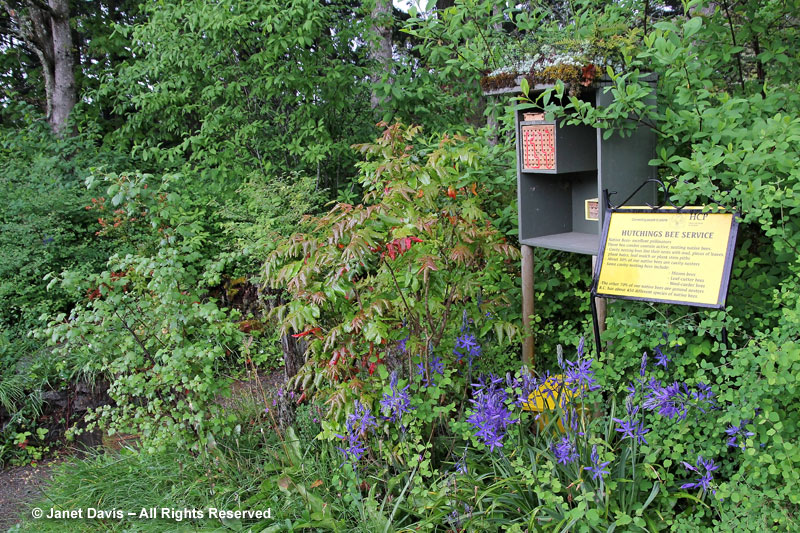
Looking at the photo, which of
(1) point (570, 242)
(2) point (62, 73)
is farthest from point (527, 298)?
Result: (2) point (62, 73)

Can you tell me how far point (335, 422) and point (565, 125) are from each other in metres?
2.06

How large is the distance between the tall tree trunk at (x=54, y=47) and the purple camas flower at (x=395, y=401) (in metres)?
6.71

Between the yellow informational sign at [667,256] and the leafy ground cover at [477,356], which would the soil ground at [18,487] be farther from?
the yellow informational sign at [667,256]

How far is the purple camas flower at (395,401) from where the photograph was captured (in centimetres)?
286

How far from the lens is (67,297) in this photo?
18.3ft

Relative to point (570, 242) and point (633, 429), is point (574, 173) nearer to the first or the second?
point (570, 242)

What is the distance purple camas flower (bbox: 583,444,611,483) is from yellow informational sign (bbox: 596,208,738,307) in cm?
74

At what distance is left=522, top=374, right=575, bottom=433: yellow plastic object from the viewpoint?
9.35ft

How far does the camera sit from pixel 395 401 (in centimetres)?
286

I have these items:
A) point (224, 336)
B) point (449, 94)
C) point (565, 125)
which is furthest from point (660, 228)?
point (449, 94)

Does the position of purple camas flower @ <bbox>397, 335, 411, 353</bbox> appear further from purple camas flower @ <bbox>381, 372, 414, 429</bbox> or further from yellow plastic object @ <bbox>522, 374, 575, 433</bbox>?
yellow plastic object @ <bbox>522, 374, 575, 433</bbox>

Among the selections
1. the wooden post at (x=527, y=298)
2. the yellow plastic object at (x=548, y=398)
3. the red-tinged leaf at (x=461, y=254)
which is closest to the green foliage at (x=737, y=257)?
the yellow plastic object at (x=548, y=398)

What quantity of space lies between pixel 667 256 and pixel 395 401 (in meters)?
1.43

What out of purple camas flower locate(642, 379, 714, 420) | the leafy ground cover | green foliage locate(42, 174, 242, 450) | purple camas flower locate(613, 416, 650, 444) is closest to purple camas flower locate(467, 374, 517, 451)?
the leafy ground cover
